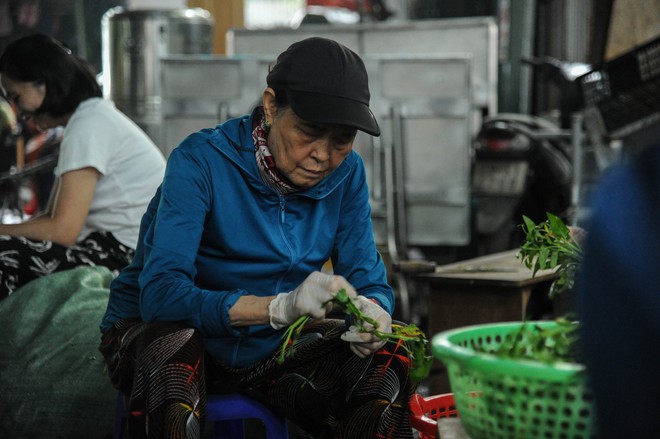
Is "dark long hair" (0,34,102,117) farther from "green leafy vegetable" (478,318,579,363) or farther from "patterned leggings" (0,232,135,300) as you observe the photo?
"green leafy vegetable" (478,318,579,363)

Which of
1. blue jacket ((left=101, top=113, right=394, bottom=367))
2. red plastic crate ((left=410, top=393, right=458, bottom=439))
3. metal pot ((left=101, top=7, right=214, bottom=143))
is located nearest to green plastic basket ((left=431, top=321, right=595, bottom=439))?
red plastic crate ((left=410, top=393, right=458, bottom=439))

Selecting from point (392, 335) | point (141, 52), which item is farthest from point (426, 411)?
point (141, 52)

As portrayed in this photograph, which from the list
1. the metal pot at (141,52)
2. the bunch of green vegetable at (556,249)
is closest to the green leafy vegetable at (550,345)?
the bunch of green vegetable at (556,249)

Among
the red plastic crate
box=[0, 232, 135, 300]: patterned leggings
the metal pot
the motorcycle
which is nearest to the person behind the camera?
the red plastic crate

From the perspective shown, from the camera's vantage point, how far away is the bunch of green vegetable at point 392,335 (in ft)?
7.41

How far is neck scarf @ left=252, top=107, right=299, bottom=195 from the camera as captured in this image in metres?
2.62

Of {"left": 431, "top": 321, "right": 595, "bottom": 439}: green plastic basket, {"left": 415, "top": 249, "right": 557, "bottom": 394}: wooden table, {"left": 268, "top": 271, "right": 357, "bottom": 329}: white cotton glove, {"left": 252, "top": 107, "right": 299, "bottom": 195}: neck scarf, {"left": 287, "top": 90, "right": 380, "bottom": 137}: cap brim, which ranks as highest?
{"left": 287, "top": 90, "right": 380, "bottom": 137}: cap brim

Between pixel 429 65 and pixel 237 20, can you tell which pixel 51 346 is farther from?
pixel 237 20

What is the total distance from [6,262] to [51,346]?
47 centimetres

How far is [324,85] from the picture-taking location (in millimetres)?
2445

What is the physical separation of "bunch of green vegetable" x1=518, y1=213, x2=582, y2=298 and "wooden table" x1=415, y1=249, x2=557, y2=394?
197 centimetres

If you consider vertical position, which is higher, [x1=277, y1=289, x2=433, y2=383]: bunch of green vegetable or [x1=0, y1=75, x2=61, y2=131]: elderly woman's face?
[x1=0, y1=75, x2=61, y2=131]: elderly woman's face

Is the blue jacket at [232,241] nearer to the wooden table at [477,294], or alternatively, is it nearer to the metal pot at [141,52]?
the wooden table at [477,294]

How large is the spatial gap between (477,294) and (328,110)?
202 cm
